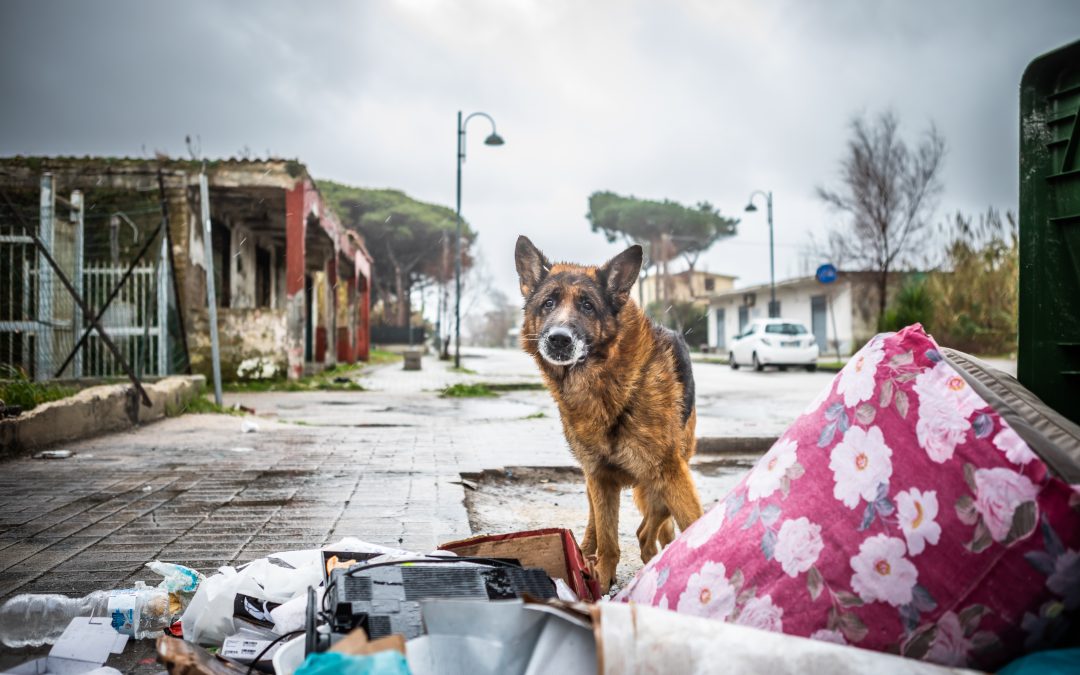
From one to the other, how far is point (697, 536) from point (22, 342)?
1132 centimetres

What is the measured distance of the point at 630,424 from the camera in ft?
10.3

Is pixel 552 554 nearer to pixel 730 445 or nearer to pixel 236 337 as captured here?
pixel 730 445

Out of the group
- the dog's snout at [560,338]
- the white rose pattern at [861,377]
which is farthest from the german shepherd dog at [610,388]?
the white rose pattern at [861,377]

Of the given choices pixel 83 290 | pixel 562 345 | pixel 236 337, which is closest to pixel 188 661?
pixel 562 345

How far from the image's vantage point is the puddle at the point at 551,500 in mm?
4426

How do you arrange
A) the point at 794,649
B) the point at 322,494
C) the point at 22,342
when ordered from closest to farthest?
the point at 794,649 → the point at 322,494 → the point at 22,342

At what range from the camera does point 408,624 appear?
1789 mm

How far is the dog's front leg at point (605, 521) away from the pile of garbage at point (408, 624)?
76 cm

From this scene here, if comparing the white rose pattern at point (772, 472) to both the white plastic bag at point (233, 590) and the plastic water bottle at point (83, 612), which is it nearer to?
the white plastic bag at point (233, 590)

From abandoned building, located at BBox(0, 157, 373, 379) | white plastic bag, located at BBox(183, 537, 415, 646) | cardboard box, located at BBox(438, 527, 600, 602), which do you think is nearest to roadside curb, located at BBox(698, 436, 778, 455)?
cardboard box, located at BBox(438, 527, 600, 602)

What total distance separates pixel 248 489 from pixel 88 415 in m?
3.80

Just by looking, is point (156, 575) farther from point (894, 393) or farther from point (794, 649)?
point (894, 393)

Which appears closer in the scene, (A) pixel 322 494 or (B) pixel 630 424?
(B) pixel 630 424

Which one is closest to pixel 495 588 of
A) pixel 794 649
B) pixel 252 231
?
pixel 794 649
